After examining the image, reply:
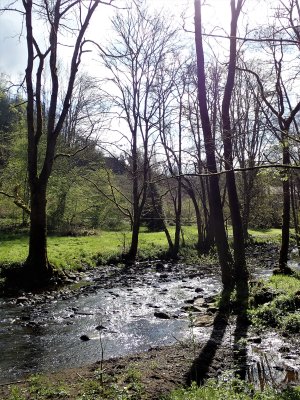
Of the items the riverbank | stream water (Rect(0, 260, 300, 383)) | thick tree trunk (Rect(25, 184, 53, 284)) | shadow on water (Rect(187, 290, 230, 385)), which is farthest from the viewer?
thick tree trunk (Rect(25, 184, 53, 284))

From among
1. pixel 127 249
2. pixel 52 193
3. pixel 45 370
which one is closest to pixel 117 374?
pixel 45 370

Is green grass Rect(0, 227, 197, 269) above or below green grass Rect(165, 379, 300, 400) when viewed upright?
above

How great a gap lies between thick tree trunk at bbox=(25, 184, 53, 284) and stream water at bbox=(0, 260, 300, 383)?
5.01ft

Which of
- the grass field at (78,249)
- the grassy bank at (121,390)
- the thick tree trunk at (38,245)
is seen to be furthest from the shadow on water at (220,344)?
the grass field at (78,249)

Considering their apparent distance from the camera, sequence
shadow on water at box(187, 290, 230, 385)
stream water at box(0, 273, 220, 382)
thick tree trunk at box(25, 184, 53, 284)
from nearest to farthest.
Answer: shadow on water at box(187, 290, 230, 385) → stream water at box(0, 273, 220, 382) → thick tree trunk at box(25, 184, 53, 284)

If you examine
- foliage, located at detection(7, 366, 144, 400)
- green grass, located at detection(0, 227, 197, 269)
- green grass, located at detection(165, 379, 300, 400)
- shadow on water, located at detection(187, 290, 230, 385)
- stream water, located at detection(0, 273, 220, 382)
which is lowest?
stream water, located at detection(0, 273, 220, 382)

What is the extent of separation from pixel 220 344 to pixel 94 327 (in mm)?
3246

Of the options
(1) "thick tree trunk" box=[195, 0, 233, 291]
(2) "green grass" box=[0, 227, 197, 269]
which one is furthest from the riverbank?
(2) "green grass" box=[0, 227, 197, 269]

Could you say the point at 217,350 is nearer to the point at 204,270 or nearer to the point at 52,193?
the point at 204,270

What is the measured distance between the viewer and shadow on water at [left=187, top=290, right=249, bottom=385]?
6.53 meters

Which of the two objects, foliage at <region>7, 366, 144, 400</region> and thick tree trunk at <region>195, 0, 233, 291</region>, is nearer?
foliage at <region>7, 366, 144, 400</region>

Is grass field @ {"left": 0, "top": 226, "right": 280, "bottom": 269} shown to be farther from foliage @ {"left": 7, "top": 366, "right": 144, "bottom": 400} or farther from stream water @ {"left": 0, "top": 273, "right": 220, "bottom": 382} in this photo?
foliage @ {"left": 7, "top": 366, "right": 144, "bottom": 400}

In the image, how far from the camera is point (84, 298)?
503 inches

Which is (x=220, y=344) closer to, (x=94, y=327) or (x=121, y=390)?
(x=121, y=390)
